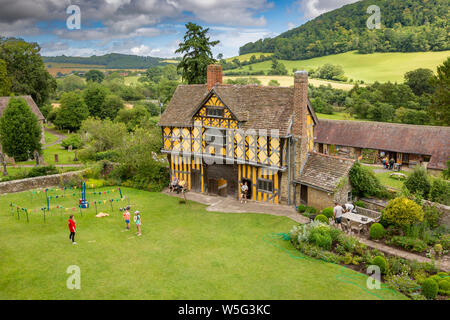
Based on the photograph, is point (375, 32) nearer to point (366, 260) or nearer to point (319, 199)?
point (319, 199)

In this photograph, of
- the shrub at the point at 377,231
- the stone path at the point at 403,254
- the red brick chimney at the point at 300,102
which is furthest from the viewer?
the red brick chimney at the point at 300,102

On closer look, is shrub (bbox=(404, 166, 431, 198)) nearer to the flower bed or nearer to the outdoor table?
the outdoor table

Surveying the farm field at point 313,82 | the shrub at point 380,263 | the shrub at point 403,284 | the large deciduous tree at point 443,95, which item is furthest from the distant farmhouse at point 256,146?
the farm field at point 313,82

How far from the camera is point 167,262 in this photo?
16844 mm

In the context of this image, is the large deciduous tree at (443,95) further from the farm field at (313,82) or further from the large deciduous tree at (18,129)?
the large deciduous tree at (18,129)

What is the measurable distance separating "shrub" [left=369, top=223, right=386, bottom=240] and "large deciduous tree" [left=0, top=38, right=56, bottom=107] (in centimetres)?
6613

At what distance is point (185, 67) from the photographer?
134 feet

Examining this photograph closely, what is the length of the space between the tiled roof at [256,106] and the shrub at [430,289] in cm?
1239

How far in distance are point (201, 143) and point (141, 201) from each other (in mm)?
6501

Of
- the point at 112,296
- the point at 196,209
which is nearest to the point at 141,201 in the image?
the point at 196,209

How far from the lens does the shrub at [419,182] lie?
2334cm

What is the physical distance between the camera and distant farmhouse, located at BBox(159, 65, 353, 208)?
23.8 m

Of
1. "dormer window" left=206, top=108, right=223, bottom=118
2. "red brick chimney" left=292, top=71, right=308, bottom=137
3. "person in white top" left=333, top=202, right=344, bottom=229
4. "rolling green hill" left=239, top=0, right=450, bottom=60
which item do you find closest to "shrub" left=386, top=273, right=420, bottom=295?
"person in white top" left=333, top=202, right=344, bottom=229

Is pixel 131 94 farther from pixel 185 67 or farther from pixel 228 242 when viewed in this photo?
pixel 228 242
